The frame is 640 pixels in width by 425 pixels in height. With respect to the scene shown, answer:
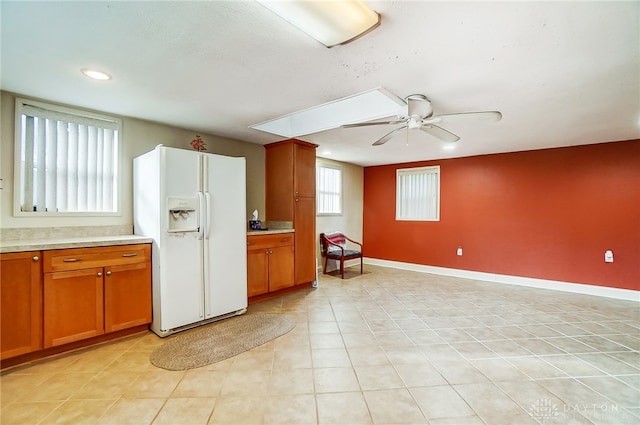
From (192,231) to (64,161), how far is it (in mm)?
1412

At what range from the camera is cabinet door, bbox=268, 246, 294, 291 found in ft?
12.8

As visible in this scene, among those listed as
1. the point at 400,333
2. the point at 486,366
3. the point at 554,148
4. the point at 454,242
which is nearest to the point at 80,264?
the point at 400,333

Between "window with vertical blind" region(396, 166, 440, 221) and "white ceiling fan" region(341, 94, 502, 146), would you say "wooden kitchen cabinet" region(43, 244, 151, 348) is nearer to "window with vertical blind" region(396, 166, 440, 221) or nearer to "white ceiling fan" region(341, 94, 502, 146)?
"white ceiling fan" region(341, 94, 502, 146)

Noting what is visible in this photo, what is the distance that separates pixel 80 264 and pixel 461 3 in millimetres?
3283

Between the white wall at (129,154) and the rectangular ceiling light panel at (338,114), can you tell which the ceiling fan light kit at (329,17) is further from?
the white wall at (129,154)

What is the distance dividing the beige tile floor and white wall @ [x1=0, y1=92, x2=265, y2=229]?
4.15ft

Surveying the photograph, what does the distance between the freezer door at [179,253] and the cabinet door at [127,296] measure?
15 cm

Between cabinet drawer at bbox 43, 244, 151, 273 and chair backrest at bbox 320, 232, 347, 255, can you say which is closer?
cabinet drawer at bbox 43, 244, 151, 273

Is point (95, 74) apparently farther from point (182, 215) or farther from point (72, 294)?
point (72, 294)

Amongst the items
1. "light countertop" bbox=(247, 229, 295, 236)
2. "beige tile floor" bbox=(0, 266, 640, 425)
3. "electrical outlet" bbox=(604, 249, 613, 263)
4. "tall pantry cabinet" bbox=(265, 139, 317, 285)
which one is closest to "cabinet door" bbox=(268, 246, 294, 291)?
"tall pantry cabinet" bbox=(265, 139, 317, 285)

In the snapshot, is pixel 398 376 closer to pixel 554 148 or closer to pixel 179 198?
pixel 179 198

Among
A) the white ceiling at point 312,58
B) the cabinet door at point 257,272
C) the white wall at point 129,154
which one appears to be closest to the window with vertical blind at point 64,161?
the white wall at point 129,154

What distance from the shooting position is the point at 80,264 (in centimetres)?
240

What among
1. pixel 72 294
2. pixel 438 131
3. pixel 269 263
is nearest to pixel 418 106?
pixel 438 131
